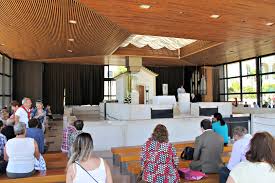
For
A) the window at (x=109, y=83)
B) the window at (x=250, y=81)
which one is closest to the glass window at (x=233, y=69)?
the window at (x=250, y=81)

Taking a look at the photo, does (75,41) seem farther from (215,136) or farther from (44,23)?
(215,136)

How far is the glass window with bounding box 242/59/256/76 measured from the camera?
16.2m

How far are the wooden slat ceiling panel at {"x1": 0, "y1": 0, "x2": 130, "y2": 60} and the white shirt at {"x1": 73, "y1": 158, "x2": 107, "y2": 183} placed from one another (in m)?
4.95

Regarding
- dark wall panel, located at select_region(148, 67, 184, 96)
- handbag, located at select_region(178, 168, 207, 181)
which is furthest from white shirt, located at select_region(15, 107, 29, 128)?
dark wall panel, located at select_region(148, 67, 184, 96)

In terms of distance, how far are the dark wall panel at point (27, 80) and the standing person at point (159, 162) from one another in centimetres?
1496

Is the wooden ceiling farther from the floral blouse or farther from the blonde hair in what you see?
the blonde hair

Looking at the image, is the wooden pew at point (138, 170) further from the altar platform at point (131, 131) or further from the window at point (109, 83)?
the window at point (109, 83)

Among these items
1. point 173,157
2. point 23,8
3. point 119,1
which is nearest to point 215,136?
point 173,157

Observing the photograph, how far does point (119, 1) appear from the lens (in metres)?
5.91

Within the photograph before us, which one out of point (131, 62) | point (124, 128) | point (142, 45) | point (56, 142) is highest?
point (142, 45)

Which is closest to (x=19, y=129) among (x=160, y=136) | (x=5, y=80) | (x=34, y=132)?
(x=34, y=132)

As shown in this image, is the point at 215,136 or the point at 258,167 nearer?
the point at 258,167

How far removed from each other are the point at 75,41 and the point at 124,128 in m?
5.40

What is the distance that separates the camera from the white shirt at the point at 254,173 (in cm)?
158
